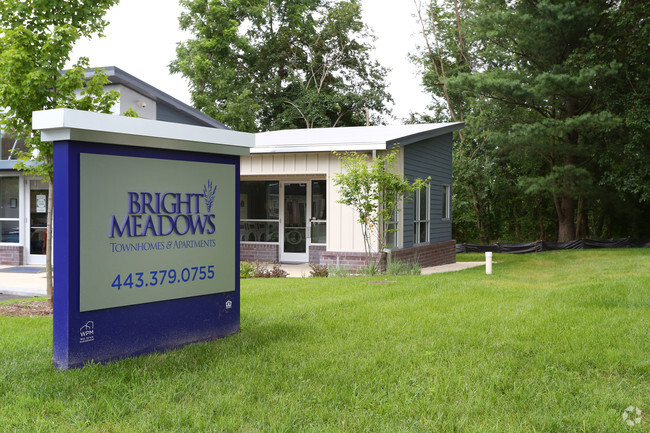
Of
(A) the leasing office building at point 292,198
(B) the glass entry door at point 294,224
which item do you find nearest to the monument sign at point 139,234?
(A) the leasing office building at point 292,198

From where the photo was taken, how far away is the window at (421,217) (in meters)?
16.3

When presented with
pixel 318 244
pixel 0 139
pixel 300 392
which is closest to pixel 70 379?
pixel 300 392

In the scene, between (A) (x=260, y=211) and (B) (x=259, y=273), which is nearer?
(B) (x=259, y=273)

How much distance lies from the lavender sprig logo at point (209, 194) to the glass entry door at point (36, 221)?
41.0 feet

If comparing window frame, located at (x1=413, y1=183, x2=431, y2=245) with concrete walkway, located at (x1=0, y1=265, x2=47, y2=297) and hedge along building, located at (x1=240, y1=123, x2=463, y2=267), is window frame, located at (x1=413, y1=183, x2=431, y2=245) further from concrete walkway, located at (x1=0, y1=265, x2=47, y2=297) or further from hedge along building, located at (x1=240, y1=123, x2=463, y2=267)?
concrete walkway, located at (x1=0, y1=265, x2=47, y2=297)

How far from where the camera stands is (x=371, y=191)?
1362 centimetres

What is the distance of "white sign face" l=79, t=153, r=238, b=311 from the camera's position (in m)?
5.28

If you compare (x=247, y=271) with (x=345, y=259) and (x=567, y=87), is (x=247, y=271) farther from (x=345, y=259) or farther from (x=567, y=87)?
(x=567, y=87)

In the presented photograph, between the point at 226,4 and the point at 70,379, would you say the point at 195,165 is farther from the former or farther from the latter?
the point at 226,4

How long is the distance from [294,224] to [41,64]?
8910 mm

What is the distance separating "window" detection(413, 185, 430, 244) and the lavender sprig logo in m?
10.4

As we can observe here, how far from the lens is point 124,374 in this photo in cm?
498

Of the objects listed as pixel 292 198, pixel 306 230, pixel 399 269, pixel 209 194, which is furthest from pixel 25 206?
pixel 209 194

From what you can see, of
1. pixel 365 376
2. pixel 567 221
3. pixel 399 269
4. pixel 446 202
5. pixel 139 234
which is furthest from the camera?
pixel 567 221
